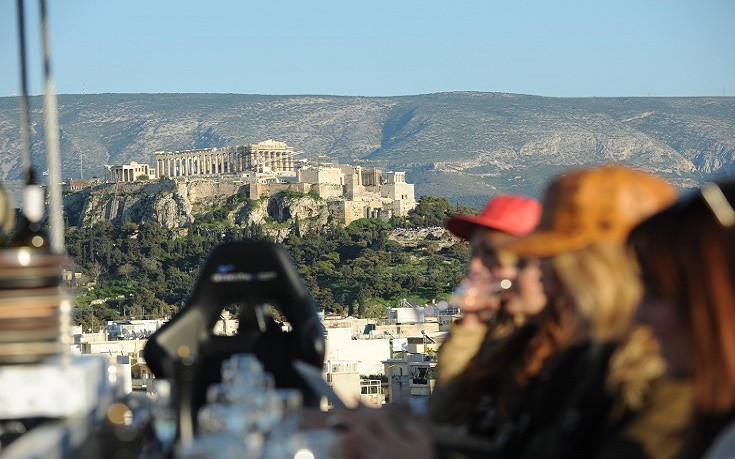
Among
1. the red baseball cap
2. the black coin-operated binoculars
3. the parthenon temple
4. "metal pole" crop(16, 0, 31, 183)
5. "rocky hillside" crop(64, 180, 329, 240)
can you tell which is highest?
"metal pole" crop(16, 0, 31, 183)

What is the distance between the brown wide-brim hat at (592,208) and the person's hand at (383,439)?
347 millimetres

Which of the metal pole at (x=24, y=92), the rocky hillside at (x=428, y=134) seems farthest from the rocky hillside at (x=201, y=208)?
the rocky hillside at (x=428, y=134)

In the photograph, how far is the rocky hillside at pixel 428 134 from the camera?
176125mm

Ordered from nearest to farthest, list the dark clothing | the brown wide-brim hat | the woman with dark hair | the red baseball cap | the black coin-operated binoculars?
the woman with dark hair < the dark clothing < the brown wide-brim hat < the red baseball cap < the black coin-operated binoculars

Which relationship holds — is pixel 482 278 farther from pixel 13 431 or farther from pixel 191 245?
pixel 191 245

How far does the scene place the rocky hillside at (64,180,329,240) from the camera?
257 ft

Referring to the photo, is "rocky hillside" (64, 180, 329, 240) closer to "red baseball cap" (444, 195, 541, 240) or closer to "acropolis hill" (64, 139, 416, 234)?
"acropolis hill" (64, 139, 416, 234)

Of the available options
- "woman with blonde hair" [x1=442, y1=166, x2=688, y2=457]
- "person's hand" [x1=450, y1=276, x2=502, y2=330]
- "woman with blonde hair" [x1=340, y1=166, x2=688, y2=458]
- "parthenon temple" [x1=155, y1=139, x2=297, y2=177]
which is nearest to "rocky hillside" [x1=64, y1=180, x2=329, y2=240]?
"parthenon temple" [x1=155, y1=139, x2=297, y2=177]

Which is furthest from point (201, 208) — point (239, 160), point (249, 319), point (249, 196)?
point (249, 319)

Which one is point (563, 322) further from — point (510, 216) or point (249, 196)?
point (249, 196)

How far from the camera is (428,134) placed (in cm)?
18750

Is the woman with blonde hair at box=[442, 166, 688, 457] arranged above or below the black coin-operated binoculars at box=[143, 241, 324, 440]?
above

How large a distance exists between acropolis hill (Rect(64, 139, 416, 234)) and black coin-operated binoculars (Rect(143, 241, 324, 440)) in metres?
72.5

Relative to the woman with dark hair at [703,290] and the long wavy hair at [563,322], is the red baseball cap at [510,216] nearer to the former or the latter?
the long wavy hair at [563,322]
